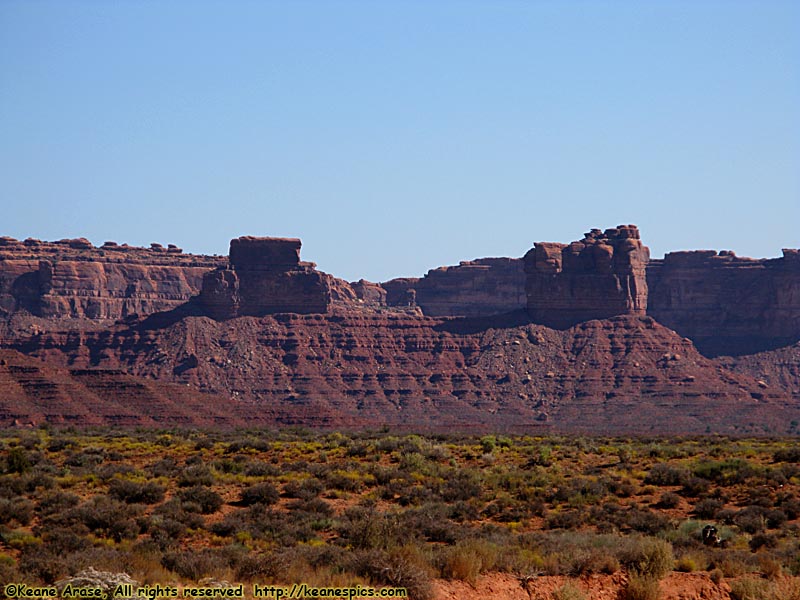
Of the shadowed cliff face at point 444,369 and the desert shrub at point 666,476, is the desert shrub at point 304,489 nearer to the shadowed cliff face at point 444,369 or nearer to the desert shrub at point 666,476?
the desert shrub at point 666,476

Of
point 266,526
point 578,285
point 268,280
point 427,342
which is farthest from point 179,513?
point 578,285

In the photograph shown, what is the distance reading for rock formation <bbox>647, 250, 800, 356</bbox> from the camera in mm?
170000

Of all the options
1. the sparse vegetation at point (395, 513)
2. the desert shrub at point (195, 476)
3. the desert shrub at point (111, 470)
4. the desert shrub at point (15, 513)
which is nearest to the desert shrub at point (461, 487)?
the sparse vegetation at point (395, 513)

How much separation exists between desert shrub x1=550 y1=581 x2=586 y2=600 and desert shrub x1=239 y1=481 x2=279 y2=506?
13932mm

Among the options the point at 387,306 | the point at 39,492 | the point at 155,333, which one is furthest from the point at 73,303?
the point at 39,492

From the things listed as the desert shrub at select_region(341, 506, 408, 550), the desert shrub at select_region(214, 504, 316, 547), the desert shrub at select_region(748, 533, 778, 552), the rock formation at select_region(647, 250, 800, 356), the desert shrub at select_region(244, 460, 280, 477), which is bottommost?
the desert shrub at select_region(748, 533, 778, 552)

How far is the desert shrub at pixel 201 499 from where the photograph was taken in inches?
1319

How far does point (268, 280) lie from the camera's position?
152m

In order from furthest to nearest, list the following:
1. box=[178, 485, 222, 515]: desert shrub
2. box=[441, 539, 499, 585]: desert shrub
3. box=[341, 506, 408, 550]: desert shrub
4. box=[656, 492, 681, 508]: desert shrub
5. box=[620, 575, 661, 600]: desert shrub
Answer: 1. box=[656, 492, 681, 508]: desert shrub
2. box=[178, 485, 222, 515]: desert shrub
3. box=[341, 506, 408, 550]: desert shrub
4. box=[441, 539, 499, 585]: desert shrub
5. box=[620, 575, 661, 600]: desert shrub

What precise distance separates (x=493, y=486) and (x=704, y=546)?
435 inches

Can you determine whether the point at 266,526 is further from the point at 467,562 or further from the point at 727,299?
the point at 727,299

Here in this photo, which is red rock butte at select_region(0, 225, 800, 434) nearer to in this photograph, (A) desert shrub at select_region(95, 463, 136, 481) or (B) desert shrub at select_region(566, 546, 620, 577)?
(A) desert shrub at select_region(95, 463, 136, 481)

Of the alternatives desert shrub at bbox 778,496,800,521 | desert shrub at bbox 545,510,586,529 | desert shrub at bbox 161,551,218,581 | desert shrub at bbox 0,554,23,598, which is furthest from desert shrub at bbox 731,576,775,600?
desert shrub at bbox 0,554,23,598

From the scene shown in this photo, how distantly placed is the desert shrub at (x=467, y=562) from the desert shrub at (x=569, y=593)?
4.94ft
